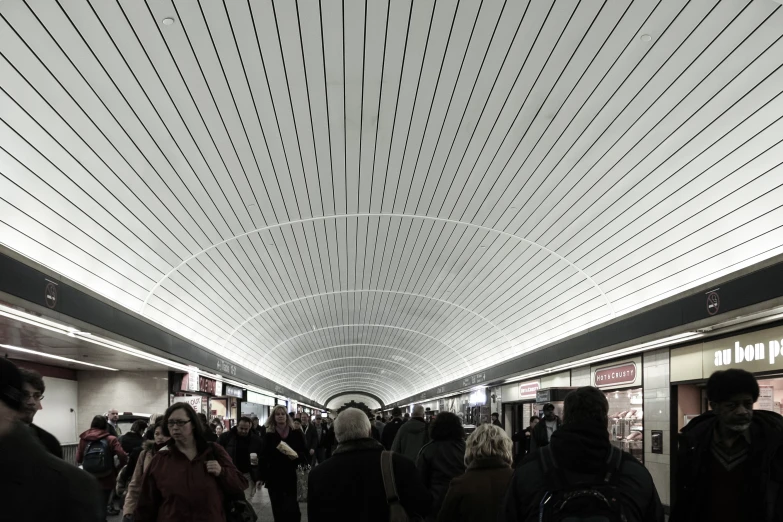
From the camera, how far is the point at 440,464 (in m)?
7.23

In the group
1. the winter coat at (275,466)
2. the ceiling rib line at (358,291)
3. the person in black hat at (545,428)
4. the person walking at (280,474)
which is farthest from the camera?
the ceiling rib line at (358,291)

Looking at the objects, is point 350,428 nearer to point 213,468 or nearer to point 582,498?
point 213,468

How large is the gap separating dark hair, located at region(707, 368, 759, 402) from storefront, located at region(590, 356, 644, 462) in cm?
1435

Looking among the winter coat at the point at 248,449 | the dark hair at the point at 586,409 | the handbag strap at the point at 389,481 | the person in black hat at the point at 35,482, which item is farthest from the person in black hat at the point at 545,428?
the person in black hat at the point at 35,482

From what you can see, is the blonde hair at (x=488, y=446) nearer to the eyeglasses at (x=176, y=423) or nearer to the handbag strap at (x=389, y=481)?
the handbag strap at (x=389, y=481)

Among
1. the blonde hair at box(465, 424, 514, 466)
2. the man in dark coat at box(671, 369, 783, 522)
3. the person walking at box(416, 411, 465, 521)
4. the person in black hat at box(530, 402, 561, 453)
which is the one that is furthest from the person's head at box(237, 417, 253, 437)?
the man in dark coat at box(671, 369, 783, 522)

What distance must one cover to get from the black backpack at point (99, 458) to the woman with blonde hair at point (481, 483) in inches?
268

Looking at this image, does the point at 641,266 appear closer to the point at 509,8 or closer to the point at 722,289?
the point at 722,289

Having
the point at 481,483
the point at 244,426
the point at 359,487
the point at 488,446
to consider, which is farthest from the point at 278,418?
the point at 359,487

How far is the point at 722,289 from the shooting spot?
12117 mm

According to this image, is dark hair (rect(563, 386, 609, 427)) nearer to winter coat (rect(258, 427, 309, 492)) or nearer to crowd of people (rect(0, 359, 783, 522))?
crowd of people (rect(0, 359, 783, 522))

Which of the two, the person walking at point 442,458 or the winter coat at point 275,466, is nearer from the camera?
the person walking at point 442,458

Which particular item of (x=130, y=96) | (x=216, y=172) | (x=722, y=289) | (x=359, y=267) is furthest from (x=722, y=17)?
(x=359, y=267)

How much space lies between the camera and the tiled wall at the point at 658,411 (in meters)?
16.1
